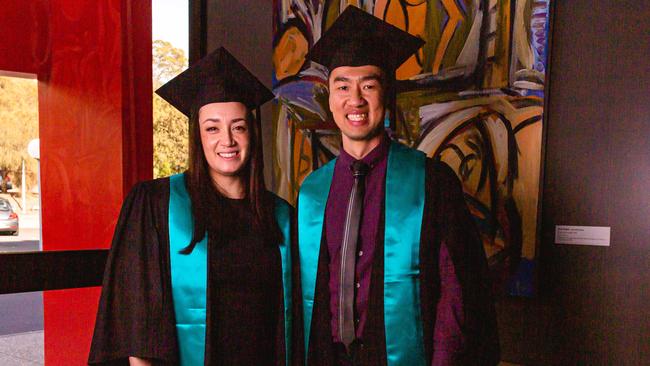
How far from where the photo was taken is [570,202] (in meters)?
2.39

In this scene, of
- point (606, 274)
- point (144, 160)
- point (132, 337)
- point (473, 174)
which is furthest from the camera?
point (144, 160)

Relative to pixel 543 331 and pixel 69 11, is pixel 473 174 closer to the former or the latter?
pixel 543 331

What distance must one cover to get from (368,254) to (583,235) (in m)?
1.27

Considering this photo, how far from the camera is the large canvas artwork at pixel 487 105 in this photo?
2414 mm

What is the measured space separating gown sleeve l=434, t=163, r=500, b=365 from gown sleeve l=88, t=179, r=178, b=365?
96 cm

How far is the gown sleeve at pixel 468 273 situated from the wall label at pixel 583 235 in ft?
2.87

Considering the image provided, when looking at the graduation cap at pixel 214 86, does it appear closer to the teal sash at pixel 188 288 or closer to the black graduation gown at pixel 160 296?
the black graduation gown at pixel 160 296

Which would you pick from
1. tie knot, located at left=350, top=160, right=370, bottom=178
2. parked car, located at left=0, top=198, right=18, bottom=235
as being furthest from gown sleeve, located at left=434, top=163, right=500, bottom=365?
parked car, located at left=0, top=198, right=18, bottom=235

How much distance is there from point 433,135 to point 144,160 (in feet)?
7.22

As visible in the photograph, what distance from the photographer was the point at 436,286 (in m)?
1.69

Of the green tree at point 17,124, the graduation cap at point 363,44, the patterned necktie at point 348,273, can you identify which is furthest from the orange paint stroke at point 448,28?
the green tree at point 17,124

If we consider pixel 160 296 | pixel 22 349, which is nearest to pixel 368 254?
pixel 160 296

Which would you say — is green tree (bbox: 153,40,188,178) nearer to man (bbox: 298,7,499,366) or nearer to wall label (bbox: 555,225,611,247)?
man (bbox: 298,7,499,366)

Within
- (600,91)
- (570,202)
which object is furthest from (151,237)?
(600,91)
